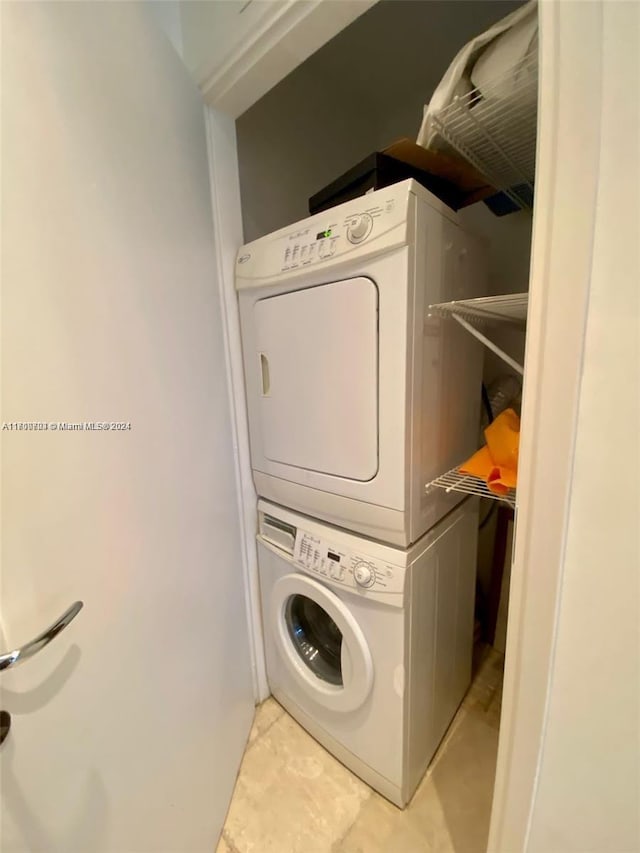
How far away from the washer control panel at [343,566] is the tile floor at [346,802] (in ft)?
2.60

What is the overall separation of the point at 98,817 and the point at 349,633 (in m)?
0.67

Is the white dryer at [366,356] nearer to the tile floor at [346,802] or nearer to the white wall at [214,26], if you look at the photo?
the white wall at [214,26]

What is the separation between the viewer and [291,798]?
1238mm

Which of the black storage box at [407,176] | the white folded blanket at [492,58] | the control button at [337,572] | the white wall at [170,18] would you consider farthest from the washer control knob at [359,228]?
the control button at [337,572]

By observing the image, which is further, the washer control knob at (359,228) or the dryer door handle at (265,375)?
the dryer door handle at (265,375)

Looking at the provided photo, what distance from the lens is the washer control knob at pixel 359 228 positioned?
0.88 meters

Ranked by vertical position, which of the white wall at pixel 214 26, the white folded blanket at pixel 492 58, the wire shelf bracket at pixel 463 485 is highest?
the white wall at pixel 214 26

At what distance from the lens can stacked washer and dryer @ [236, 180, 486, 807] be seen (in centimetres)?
92

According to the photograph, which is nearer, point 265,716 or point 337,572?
point 337,572

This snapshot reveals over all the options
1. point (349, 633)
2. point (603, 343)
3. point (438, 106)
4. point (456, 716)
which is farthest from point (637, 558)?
point (456, 716)

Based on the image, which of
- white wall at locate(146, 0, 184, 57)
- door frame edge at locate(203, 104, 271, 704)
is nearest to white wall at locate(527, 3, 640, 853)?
door frame edge at locate(203, 104, 271, 704)

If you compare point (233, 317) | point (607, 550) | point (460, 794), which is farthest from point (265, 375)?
point (460, 794)

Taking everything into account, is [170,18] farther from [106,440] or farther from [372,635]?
[372,635]

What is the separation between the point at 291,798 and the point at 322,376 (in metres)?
1.43
